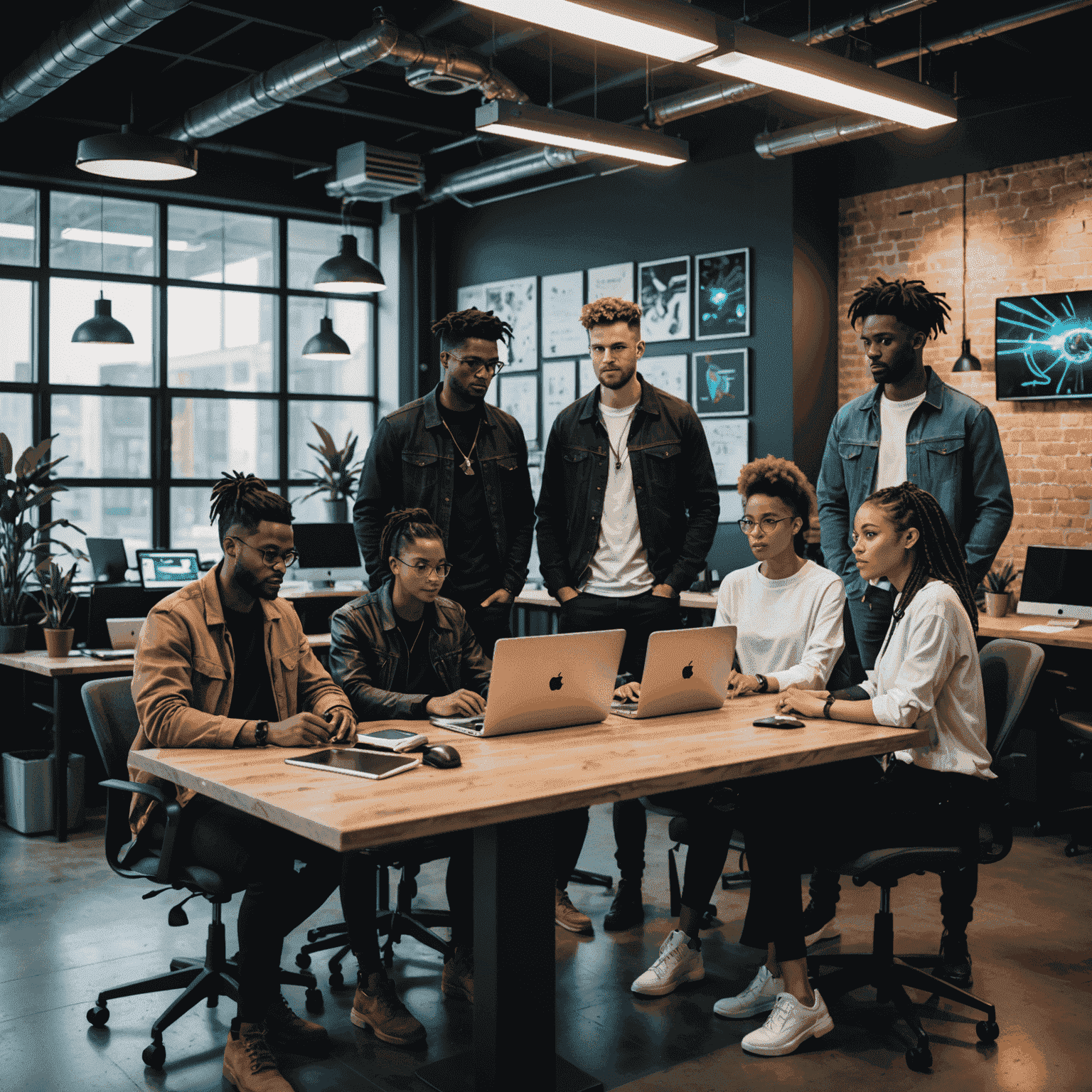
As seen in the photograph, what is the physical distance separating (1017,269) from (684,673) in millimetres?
4360

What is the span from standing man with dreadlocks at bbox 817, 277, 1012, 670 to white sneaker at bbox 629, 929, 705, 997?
116 cm

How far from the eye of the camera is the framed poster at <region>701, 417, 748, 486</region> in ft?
23.9

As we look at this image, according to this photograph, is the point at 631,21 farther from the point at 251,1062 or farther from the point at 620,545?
the point at 251,1062

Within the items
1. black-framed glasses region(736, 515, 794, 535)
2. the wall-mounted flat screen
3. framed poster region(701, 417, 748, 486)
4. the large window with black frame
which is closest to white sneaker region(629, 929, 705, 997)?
black-framed glasses region(736, 515, 794, 535)

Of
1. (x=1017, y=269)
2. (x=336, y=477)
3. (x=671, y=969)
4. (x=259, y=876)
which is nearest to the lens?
(x=259, y=876)

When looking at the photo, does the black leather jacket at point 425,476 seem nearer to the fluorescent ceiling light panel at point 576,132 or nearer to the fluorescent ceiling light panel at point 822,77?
the fluorescent ceiling light panel at point 822,77

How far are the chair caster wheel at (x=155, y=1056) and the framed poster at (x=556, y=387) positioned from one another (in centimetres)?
621

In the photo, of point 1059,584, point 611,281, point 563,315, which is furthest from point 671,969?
point 563,315

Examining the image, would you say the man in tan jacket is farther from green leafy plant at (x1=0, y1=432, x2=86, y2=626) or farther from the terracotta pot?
green leafy plant at (x1=0, y1=432, x2=86, y2=626)

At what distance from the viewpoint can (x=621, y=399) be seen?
3777 mm

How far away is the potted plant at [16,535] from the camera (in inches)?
201

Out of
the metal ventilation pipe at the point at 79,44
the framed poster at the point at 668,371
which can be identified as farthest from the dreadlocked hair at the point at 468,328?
the framed poster at the point at 668,371

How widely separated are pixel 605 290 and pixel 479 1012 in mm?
6510

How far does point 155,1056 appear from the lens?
2.68m
